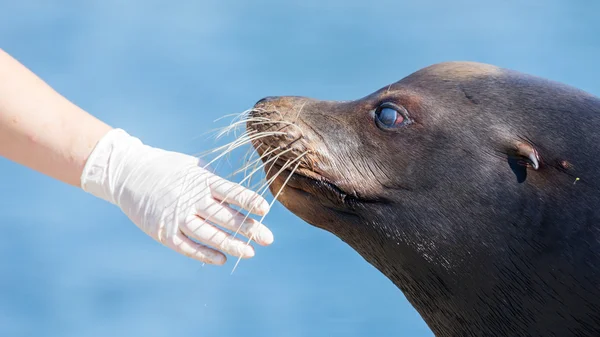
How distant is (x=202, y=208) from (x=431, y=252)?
111 centimetres

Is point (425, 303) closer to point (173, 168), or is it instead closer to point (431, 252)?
point (431, 252)

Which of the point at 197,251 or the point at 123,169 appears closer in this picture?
the point at 197,251

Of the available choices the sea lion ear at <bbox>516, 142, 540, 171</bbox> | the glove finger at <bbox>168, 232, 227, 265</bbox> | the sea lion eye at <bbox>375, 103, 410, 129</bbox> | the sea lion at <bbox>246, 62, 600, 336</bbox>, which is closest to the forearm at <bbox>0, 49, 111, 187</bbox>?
the glove finger at <bbox>168, 232, 227, 265</bbox>

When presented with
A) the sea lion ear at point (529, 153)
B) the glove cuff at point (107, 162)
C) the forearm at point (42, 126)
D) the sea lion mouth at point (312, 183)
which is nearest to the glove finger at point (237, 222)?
the sea lion mouth at point (312, 183)

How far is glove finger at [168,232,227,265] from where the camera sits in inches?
168

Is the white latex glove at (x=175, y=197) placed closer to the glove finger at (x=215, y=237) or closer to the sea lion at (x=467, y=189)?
the glove finger at (x=215, y=237)

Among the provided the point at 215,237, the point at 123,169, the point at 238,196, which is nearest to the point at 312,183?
the point at 238,196

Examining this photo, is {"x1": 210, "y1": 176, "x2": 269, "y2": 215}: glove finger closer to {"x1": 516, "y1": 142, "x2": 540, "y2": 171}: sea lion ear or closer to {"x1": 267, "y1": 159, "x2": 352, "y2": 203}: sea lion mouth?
{"x1": 267, "y1": 159, "x2": 352, "y2": 203}: sea lion mouth

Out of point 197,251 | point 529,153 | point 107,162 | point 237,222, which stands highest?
point 107,162

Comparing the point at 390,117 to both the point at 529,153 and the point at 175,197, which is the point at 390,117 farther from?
the point at 175,197

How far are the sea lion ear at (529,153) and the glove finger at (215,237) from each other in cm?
128

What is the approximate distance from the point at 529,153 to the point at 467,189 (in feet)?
0.92

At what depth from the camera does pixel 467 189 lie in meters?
3.72

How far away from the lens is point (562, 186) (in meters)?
3.58
